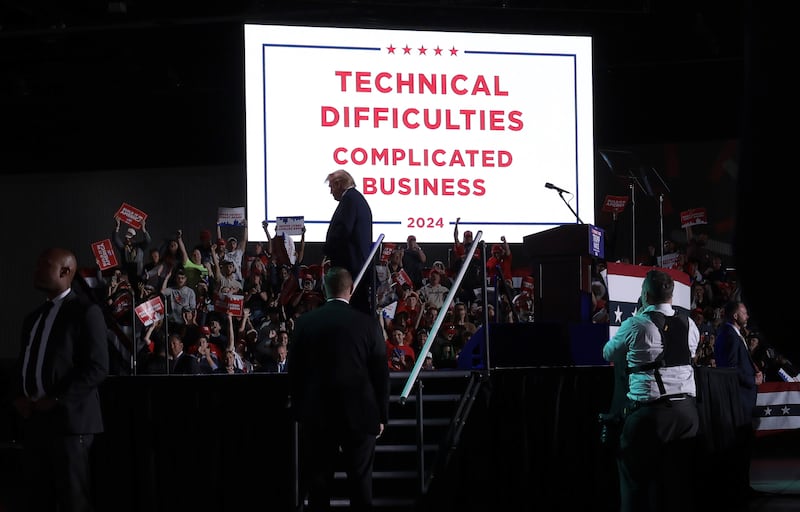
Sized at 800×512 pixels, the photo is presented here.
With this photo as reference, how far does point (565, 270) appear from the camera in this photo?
698cm

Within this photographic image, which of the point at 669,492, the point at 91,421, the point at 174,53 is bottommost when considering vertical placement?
the point at 669,492

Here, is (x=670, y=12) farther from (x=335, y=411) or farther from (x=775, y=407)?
(x=335, y=411)

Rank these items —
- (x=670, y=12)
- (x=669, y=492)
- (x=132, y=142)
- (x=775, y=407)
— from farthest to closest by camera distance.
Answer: (x=132, y=142)
(x=670, y=12)
(x=775, y=407)
(x=669, y=492)

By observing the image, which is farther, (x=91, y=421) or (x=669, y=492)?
(x=669, y=492)

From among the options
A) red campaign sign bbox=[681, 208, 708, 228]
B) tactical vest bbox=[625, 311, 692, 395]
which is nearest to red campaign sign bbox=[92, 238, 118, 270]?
tactical vest bbox=[625, 311, 692, 395]

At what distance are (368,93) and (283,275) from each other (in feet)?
6.81

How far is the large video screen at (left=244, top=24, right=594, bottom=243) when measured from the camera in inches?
378

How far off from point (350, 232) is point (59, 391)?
241cm

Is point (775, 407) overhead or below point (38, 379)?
below

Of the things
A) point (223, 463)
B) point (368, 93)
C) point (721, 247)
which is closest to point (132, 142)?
point (368, 93)

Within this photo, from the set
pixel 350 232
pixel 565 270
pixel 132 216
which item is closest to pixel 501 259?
pixel 565 270

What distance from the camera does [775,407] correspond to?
903 cm

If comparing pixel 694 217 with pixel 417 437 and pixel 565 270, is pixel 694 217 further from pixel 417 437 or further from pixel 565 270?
pixel 417 437

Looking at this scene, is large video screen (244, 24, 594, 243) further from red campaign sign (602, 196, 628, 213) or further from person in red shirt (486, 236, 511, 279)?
red campaign sign (602, 196, 628, 213)
